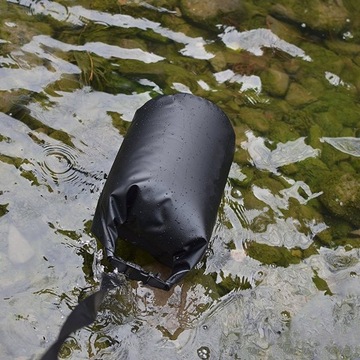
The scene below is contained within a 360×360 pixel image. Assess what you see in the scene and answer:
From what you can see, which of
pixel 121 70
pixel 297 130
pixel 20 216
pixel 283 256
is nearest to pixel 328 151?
pixel 297 130

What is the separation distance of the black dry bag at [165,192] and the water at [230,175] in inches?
17.8

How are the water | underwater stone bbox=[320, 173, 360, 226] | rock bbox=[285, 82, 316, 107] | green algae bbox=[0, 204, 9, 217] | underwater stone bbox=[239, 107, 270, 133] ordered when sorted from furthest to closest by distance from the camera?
rock bbox=[285, 82, 316, 107] < underwater stone bbox=[239, 107, 270, 133] < underwater stone bbox=[320, 173, 360, 226] < green algae bbox=[0, 204, 9, 217] < the water

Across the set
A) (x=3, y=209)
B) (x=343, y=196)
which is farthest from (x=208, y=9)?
(x=3, y=209)

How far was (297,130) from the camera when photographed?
407 centimetres

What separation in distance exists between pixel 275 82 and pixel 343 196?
102cm

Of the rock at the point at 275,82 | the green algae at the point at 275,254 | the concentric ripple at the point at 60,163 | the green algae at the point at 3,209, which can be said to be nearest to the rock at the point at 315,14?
the rock at the point at 275,82

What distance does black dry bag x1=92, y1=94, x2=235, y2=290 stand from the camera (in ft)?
8.94

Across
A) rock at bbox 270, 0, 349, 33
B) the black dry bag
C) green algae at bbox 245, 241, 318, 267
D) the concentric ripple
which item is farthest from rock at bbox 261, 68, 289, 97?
the concentric ripple

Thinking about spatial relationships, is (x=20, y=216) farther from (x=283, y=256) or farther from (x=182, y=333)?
(x=283, y=256)

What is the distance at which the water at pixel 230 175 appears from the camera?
3.09 meters

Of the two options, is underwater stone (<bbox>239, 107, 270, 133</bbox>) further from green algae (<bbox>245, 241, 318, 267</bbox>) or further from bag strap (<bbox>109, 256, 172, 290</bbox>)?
bag strap (<bbox>109, 256, 172, 290</bbox>)

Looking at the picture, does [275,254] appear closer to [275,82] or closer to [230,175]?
[230,175]

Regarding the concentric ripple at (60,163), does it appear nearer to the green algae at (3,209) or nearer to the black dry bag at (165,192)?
the green algae at (3,209)

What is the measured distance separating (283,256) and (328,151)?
914mm
